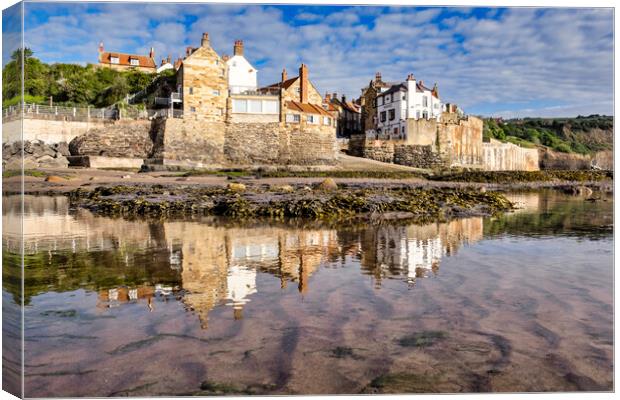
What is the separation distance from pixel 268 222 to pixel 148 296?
266 inches

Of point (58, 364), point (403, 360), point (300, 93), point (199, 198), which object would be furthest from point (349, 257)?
point (300, 93)

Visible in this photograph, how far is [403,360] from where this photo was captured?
3.21 m

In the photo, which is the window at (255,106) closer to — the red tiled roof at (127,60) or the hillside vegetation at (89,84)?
the hillside vegetation at (89,84)

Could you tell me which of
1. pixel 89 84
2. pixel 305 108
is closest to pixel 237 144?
pixel 305 108

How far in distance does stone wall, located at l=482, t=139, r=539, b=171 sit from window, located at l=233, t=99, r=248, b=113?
33.0 m

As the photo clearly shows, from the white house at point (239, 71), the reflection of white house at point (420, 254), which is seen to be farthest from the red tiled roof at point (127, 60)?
the reflection of white house at point (420, 254)

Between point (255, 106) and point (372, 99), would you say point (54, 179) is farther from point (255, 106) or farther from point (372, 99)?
point (372, 99)

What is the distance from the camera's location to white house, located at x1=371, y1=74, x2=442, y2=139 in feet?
183

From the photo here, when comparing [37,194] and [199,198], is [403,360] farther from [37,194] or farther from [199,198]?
[37,194]

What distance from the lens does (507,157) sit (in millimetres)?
66312

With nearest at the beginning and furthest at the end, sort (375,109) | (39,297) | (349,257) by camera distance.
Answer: (39,297) → (349,257) → (375,109)

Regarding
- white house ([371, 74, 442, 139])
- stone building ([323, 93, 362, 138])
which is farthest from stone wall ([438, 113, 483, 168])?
stone building ([323, 93, 362, 138])

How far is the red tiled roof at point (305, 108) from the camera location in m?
44.8

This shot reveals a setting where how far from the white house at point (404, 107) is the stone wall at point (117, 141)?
87.8ft
